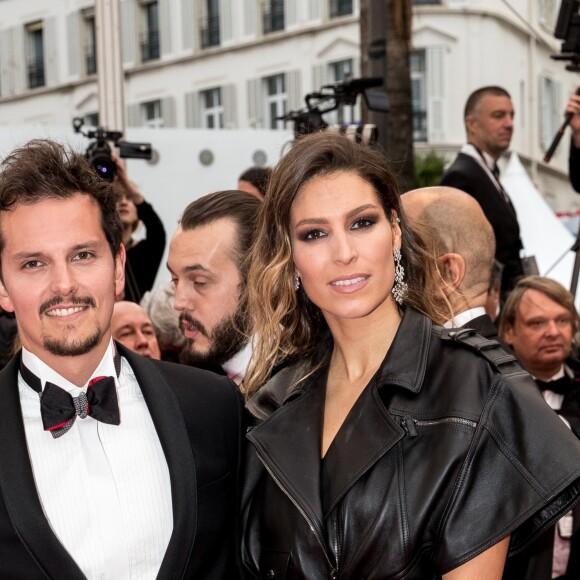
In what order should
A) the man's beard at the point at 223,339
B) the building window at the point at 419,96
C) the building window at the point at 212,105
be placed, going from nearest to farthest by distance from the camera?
the man's beard at the point at 223,339 < the building window at the point at 212,105 < the building window at the point at 419,96

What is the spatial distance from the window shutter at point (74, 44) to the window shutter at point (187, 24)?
249 inches

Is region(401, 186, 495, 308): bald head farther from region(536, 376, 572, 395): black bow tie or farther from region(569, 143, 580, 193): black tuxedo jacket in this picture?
region(569, 143, 580, 193): black tuxedo jacket

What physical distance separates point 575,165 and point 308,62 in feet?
59.5

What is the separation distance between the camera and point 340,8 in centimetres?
2411

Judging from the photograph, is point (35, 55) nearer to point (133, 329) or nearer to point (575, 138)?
point (575, 138)

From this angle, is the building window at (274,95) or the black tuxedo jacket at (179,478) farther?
the building window at (274,95)

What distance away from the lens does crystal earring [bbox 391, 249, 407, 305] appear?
3.00 m

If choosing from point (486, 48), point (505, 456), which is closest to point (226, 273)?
point (505, 456)

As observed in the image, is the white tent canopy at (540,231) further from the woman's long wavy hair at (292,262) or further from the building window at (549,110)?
the building window at (549,110)

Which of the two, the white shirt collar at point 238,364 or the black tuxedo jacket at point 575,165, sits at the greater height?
the black tuxedo jacket at point 575,165

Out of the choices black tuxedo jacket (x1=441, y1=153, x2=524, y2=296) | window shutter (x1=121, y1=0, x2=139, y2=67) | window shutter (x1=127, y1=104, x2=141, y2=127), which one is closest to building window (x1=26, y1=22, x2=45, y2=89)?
black tuxedo jacket (x1=441, y1=153, x2=524, y2=296)

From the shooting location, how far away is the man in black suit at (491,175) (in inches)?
257

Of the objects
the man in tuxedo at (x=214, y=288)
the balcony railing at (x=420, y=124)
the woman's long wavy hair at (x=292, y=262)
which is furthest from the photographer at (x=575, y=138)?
the balcony railing at (x=420, y=124)

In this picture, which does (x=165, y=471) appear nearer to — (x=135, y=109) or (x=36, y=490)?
(x=36, y=490)
